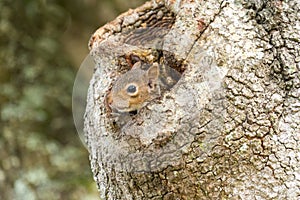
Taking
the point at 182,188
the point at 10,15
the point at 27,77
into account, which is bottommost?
the point at 182,188

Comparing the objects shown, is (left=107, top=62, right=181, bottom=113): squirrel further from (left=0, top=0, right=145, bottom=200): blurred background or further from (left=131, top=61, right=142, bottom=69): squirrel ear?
(left=0, top=0, right=145, bottom=200): blurred background

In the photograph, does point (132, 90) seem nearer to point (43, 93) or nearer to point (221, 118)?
point (221, 118)

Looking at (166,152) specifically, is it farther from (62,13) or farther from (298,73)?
(62,13)

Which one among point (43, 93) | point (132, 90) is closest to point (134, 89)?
point (132, 90)

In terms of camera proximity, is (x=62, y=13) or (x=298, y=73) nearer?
(x=298, y=73)

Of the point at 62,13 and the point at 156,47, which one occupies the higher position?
the point at 62,13

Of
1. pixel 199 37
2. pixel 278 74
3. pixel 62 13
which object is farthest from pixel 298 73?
pixel 62 13
